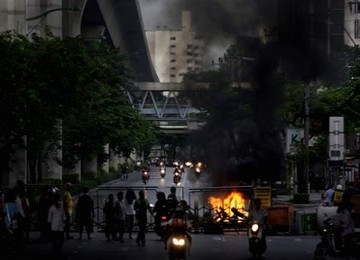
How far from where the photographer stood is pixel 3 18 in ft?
160

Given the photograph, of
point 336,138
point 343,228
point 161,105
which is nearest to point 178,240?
point 343,228

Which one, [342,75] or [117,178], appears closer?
[342,75]

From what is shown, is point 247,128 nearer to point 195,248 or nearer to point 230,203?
point 230,203

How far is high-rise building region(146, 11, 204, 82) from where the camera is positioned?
122ft

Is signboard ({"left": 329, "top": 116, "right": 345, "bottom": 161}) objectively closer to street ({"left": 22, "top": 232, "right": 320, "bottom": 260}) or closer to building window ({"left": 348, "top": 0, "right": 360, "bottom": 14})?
street ({"left": 22, "top": 232, "right": 320, "bottom": 260})

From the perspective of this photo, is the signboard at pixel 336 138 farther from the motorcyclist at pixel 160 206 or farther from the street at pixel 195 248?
the motorcyclist at pixel 160 206

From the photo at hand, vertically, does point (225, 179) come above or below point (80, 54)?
below

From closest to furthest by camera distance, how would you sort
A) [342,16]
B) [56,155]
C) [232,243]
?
[232,243], [342,16], [56,155]

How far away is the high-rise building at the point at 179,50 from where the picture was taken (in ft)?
122

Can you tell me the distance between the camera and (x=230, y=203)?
115 feet

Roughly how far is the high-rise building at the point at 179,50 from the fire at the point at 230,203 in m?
6.22

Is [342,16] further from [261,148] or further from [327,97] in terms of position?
[327,97]

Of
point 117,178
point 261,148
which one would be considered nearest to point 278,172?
point 261,148

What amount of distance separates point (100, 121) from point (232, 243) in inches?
1161
